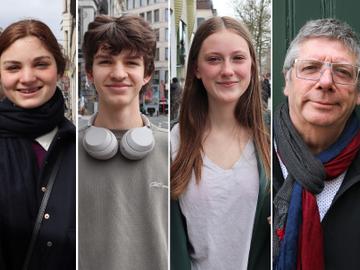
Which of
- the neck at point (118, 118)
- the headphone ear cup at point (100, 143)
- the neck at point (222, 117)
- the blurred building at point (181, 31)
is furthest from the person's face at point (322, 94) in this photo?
the headphone ear cup at point (100, 143)

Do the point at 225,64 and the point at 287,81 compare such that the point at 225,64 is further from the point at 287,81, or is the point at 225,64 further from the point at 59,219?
the point at 59,219

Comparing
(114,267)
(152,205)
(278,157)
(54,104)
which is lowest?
(114,267)

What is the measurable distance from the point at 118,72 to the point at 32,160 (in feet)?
1.92

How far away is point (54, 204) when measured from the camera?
2482 millimetres

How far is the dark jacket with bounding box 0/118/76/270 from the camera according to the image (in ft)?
8.05

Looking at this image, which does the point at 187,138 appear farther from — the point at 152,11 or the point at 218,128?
the point at 152,11

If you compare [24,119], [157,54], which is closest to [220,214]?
[157,54]

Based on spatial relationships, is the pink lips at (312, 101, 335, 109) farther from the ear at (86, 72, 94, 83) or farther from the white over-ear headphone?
the ear at (86, 72, 94, 83)

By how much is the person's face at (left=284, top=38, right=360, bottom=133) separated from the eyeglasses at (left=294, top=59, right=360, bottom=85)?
0.7 inches

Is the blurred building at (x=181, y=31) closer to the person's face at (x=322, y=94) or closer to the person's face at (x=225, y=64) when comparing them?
the person's face at (x=225, y=64)

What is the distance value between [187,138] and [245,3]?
2.34 feet

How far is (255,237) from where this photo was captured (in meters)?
2.57

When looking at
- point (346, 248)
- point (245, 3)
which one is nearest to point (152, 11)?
point (245, 3)

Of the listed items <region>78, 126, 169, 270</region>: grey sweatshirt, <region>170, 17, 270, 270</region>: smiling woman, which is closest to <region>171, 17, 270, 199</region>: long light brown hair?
<region>170, 17, 270, 270</region>: smiling woman
